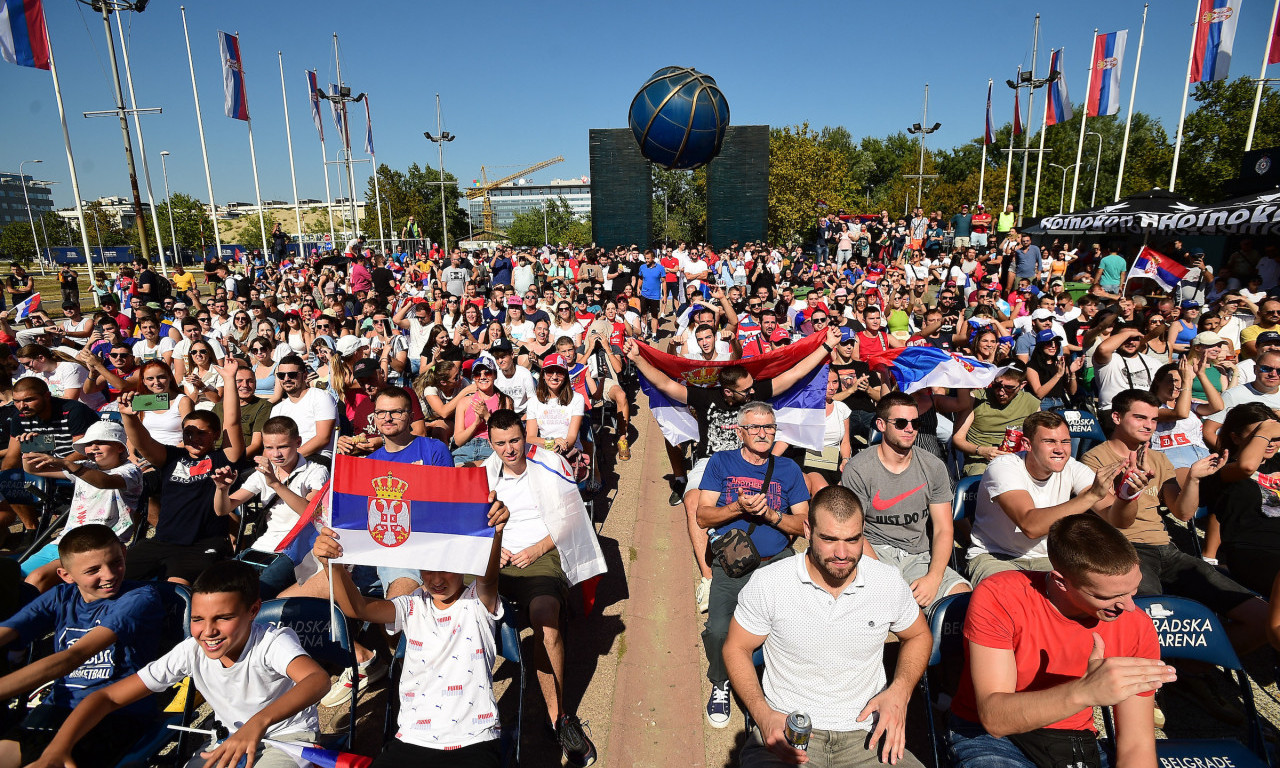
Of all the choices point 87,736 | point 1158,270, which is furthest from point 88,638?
point 1158,270

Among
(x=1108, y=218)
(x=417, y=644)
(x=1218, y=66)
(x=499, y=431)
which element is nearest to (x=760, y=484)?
(x=499, y=431)

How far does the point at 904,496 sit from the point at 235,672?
380 centimetres

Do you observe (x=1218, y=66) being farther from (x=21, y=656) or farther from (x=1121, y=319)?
(x=21, y=656)

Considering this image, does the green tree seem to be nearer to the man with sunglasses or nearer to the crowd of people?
the crowd of people

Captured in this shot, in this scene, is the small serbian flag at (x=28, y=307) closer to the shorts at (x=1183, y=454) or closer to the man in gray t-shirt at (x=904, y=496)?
the man in gray t-shirt at (x=904, y=496)

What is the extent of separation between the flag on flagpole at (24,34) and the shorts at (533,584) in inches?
960

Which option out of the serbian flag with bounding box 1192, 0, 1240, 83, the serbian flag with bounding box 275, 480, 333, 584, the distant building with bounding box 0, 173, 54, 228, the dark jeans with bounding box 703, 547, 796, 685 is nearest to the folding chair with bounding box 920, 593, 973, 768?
the dark jeans with bounding box 703, 547, 796, 685

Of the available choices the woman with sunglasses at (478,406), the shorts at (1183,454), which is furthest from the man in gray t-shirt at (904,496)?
→ the woman with sunglasses at (478,406)

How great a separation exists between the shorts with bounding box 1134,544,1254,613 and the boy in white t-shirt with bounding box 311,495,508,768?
373 centimetres

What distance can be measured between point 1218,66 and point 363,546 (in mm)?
27813

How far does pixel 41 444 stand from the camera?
588 centimetres

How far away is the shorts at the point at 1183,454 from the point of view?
214 inches

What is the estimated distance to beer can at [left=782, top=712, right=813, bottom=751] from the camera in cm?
258

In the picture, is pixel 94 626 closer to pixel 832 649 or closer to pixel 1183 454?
pixel 832 649
